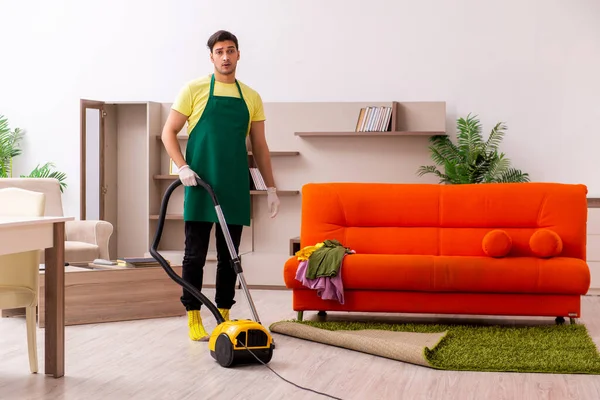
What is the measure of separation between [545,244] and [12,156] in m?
5.07

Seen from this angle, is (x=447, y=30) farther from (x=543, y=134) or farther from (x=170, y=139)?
(x=170, y=139)

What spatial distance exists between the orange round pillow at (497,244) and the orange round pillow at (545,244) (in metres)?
0.14

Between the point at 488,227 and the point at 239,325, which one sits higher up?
the point at 488,227

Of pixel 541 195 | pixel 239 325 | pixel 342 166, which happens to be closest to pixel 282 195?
pixel 342 166

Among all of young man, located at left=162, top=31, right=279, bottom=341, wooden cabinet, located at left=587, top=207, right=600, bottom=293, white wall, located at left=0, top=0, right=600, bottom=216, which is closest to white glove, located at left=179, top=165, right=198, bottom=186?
young man, located at left=162, top=31, right=279, bottom=341

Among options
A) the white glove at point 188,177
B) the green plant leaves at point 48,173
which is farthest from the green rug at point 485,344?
the green plant leaves at point 48,173

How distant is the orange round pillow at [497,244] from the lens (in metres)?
4.93

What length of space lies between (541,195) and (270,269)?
8.29 ft

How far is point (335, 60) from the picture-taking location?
7441mm

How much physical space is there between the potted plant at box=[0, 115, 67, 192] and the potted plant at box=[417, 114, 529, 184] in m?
3.31

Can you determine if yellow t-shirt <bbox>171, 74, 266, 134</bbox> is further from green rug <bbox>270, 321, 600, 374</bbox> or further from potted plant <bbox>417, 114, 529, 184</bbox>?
potted plant <bbox>417, 114, 529, 184</bbox>

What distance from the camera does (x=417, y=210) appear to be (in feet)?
17.6

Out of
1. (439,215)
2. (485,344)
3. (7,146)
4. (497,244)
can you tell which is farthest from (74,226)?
(485,344)

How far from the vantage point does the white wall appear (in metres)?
7.16
